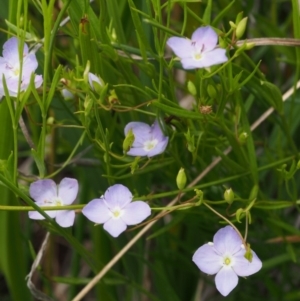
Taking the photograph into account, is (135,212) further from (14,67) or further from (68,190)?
(14,67)

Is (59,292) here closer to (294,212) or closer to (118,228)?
(294,212)

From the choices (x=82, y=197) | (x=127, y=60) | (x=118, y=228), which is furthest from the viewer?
(x=82, y=197)

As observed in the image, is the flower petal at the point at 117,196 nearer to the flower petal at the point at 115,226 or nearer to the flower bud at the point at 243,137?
the flower petal at the point at 115,226

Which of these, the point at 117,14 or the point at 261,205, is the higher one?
the point at 117,14

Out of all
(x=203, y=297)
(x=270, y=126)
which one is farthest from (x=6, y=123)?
(x=270, y=126)

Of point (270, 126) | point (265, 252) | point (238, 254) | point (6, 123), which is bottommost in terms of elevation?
point (238, 254)
